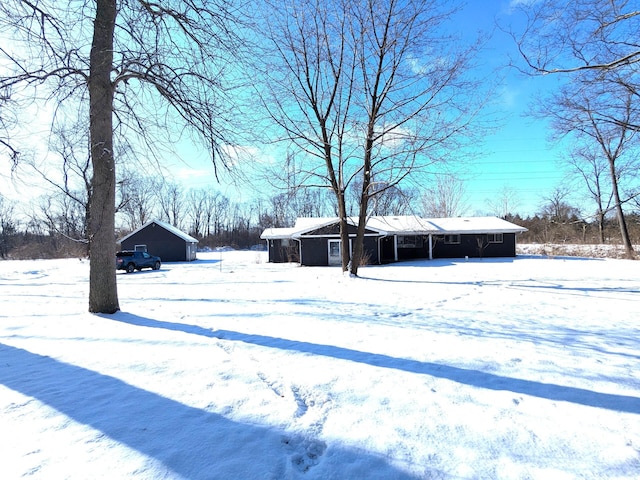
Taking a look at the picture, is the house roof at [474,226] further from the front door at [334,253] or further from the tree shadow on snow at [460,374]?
the tree shadow on snow at [460,374]

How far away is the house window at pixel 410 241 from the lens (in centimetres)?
2872

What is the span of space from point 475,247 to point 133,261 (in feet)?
88.1

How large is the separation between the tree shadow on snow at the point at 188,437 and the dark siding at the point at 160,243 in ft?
111

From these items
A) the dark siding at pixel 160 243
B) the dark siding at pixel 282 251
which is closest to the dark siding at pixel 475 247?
the dark siding at pixel 282 251

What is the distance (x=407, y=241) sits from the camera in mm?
28891

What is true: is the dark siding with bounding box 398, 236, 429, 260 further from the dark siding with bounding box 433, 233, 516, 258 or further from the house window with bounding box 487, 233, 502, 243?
the house window with bounding box 487, 233, 502, 243

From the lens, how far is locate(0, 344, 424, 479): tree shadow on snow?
2270 millimetres

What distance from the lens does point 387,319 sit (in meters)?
6.66

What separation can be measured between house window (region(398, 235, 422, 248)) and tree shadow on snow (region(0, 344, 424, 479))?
26717 millimetres

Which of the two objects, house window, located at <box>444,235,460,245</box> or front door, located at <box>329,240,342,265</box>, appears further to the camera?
house window, located at <box>444,235,460,245</box>

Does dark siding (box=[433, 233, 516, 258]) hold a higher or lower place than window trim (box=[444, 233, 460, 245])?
lower

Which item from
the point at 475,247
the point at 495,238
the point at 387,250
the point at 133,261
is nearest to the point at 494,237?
the point at 495,238

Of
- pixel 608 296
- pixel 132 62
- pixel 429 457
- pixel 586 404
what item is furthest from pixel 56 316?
pixel 608 296

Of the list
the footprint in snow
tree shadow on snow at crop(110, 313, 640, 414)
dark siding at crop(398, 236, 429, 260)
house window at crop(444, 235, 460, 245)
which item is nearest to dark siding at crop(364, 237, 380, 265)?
dark siding at crop(398, 236, 429, 260)
